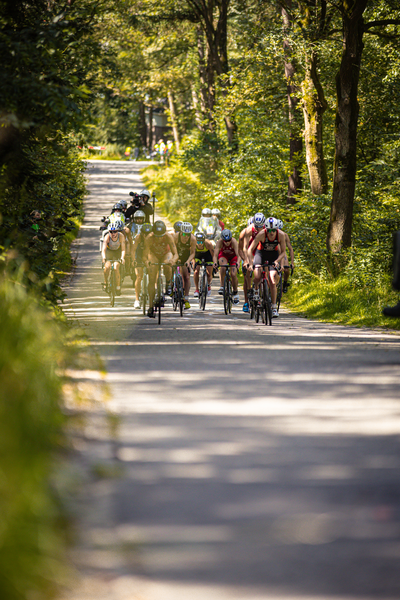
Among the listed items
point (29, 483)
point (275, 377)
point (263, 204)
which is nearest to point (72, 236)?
point (263, 204)

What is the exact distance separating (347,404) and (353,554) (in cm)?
336

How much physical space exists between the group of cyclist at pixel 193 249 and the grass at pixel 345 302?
0.96 meters

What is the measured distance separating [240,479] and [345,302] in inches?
473

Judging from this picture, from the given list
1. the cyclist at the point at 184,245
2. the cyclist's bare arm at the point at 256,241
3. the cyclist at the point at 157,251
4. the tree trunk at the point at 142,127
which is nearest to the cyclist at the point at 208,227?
the cyclist at the point at 184,245

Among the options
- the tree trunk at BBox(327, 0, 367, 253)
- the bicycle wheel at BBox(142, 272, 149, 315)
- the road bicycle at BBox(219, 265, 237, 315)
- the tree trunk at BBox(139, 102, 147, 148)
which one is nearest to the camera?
the bicycle wheel at BBox(142, 272, 149, 315)

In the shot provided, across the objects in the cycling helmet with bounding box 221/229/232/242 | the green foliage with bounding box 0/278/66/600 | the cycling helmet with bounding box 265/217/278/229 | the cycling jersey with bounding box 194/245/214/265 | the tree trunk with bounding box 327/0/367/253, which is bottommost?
the green foliage with bounding box 0/278/66/600

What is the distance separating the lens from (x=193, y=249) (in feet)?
54.6

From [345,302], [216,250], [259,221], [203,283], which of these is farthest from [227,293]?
[345,302]

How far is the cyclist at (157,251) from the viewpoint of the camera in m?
15.3

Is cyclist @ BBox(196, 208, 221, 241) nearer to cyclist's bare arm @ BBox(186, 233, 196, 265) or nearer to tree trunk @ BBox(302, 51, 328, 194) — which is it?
cyclist's bare arm @ BBox(186, 233, 196, 265)

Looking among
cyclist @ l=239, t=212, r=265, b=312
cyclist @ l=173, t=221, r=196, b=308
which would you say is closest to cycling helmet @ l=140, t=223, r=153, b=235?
cyclist @ l=173, t=221, r=196, b=308

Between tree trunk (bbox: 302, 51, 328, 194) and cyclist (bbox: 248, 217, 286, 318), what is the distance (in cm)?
858

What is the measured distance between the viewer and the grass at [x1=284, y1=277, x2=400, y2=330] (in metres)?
15.3

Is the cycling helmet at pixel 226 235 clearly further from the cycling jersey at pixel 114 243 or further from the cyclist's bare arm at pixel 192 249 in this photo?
the cycling jersey at pixel 114 243
